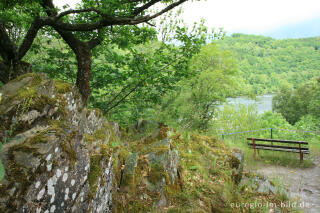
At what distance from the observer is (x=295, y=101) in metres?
Result: 38.1

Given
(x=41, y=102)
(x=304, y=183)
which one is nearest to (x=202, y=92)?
(x=304, y=183)

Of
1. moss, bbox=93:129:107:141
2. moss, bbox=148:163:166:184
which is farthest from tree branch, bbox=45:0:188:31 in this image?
moss, bbox=148:163:166:184

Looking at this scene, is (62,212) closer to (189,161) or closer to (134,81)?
(189,161)

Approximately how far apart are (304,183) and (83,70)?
303 inches

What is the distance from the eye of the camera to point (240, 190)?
4.34m

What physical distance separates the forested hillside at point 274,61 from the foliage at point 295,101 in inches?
722

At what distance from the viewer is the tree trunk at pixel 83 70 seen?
4.42 m

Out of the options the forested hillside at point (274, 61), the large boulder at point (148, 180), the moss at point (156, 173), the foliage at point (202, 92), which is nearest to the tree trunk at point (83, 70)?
the large boulder at point (148, 180)

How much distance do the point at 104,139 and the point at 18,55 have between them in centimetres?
242

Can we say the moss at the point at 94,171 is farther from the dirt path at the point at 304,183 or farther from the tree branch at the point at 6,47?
the dirt path at the point at 304,183

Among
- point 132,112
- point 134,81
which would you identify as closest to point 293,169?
point 132,112

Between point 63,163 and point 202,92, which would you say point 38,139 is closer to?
point 63,163

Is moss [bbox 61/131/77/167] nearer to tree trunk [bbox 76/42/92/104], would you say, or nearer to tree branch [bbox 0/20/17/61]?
tree trunk [bbox 76/42/92/104]

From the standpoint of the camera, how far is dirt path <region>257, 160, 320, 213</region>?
4698 mm
